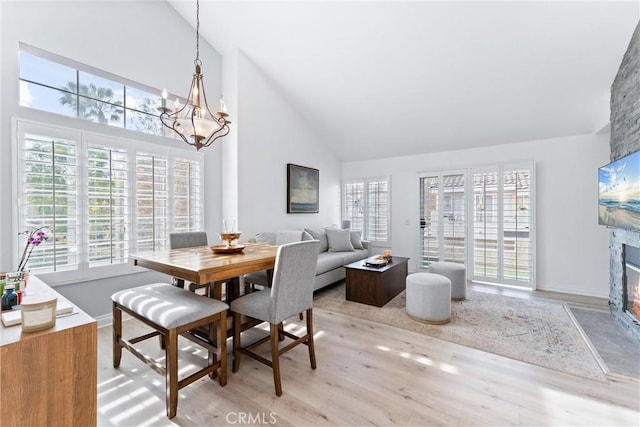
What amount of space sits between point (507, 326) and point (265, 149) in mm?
3923

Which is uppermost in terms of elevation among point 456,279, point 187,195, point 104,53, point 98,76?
point 104,53

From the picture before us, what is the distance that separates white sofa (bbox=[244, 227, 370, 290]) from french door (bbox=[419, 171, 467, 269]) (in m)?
1.17

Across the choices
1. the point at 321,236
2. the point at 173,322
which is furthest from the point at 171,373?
the point at 321,236

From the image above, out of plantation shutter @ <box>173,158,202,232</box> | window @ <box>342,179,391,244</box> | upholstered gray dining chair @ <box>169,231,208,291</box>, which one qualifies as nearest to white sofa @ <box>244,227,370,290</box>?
upholstered gray dining chair @ <box>169,231,208,291</box>

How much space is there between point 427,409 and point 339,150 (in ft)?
16.2

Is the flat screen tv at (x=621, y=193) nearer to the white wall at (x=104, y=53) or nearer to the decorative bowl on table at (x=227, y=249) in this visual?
the decorative bowl on table at (x=227, y=249)

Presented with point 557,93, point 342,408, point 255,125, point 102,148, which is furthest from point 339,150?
point 342,408

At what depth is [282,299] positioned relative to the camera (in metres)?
1.99

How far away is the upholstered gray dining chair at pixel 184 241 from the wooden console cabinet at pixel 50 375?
1.58m

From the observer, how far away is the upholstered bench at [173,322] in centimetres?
169

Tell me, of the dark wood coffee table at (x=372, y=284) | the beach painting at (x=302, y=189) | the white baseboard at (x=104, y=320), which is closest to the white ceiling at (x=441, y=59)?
the beach painting at (x=302, y=189)

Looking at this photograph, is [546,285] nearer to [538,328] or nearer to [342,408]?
[538,328]

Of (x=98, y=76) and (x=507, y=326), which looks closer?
(x=507, y=326)

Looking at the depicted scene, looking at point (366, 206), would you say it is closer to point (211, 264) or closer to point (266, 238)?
point (266, 238)
